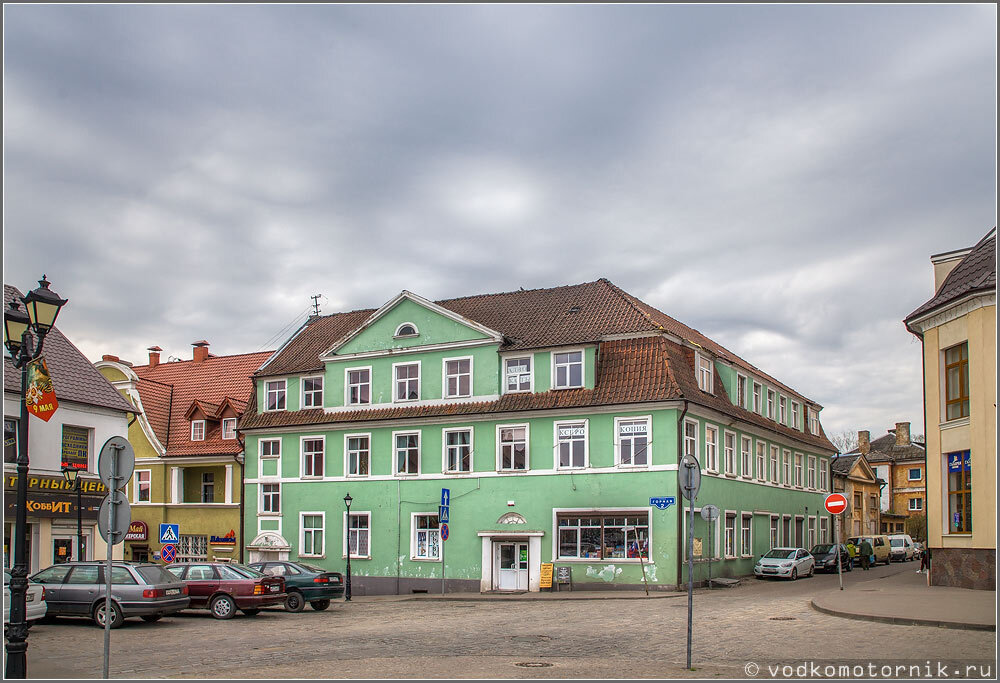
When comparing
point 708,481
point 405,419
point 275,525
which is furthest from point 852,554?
point 275,525

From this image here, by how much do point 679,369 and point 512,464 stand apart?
6955mm

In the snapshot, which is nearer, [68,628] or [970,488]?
[68,628]

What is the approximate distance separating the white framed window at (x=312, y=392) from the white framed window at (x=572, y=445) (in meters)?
11.3

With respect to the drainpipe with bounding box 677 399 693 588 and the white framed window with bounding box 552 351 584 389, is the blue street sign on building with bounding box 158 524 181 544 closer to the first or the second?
the white framed window with bounding box 552 351 584 389

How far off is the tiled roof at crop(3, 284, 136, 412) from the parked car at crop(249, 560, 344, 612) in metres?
7.71

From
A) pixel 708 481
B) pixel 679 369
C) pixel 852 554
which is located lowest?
pixel 852 554

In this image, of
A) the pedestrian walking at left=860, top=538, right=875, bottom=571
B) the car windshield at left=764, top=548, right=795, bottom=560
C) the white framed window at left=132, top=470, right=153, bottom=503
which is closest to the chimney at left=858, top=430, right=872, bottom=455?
the pedestrian walking at left=860, top=538, right=875, bottom=571

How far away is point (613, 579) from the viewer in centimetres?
3441

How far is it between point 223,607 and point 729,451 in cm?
2177

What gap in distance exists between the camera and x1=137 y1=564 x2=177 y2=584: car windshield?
22.4 metres

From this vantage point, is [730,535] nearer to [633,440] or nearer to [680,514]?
[680,514]

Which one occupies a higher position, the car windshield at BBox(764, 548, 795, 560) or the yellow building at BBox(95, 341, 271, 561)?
the yellow building at BBox(95, 341, 271, 561)

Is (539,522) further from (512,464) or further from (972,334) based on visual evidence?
(972,334)

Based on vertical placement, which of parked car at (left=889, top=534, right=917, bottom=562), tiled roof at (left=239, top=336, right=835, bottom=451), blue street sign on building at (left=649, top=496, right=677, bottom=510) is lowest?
parked car at (left=889, top=534, right=917, bottom=562)
